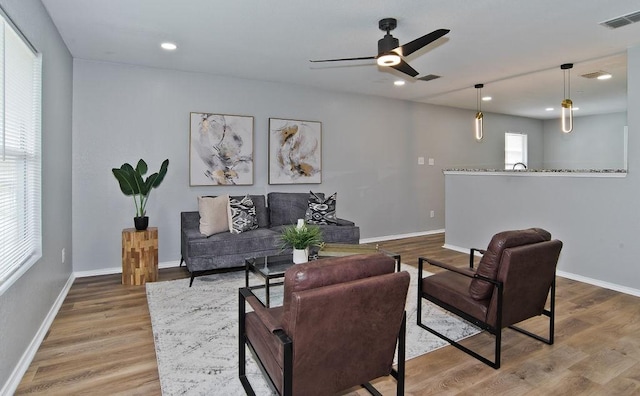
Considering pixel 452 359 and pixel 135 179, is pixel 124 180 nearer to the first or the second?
pixel 135 179

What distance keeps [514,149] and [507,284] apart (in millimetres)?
7806

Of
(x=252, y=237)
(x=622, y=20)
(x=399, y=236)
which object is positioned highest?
(x=622, y=20)

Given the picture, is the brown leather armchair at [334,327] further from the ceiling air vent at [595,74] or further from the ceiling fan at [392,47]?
the ceiling air vent at [595,74]

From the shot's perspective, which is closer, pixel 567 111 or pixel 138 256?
pixel 138 256

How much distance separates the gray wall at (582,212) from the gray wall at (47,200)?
533 cm

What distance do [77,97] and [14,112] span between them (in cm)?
228

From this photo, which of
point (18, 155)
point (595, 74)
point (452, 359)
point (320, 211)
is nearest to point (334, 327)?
point (452, 359)

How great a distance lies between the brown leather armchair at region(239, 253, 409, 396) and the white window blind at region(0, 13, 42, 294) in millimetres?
1603

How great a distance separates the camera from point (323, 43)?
387cm

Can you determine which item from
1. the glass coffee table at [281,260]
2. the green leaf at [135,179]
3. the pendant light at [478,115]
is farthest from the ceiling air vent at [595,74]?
the green leaf at [135,179]

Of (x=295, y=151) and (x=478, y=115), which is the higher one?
(x=478, y=115)

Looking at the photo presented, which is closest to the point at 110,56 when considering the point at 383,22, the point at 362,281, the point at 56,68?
the point at 56,68

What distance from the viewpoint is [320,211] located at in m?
5.16

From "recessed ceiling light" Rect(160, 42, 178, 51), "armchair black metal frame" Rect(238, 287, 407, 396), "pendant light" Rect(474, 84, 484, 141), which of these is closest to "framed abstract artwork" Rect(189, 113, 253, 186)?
"recessed ceiling light" Rect(160, 42, 178, 51)
